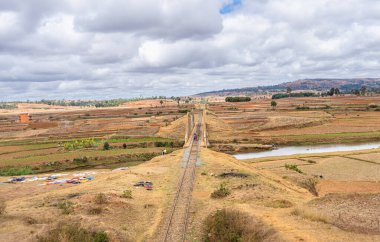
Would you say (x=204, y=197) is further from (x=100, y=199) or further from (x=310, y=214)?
(x=310, y=214)

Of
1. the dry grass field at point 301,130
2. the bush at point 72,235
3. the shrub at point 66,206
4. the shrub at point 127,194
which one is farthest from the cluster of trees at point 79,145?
the bush at point 72,235

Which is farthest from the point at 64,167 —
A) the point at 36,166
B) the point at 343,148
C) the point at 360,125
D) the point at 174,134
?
the point at 360,125

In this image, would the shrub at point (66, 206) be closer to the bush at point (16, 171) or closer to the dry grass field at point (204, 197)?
the dry grass field at point (204, 197)

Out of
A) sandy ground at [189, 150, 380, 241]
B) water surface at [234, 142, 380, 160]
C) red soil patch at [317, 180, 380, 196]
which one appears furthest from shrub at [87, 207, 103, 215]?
water surface at [234, 142, 380, 160]

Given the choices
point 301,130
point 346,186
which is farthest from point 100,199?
point 301,130

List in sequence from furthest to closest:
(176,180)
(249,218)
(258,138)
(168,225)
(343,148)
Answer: (258,138) → (343,148) → (176,180) → (168,225) → (249,218)

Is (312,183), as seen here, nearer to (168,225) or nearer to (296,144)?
(168,225)
